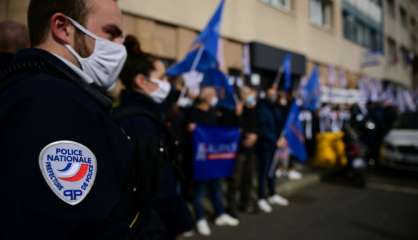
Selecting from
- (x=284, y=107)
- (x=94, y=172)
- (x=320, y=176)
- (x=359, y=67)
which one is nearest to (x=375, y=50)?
(x=359, y=67)

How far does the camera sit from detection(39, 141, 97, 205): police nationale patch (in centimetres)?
89

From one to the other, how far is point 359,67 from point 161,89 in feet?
67.0

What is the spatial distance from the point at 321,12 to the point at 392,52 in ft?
46.4

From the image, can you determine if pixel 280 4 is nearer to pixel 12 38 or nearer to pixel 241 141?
pixel 241 141

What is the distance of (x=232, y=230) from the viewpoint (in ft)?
16.9

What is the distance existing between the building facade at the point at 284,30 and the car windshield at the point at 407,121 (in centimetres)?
403

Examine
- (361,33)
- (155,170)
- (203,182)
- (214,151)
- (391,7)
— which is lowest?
(203,182)

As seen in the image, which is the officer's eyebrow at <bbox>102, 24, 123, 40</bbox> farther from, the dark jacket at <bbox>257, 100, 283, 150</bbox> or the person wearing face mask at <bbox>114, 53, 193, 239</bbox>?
the dark jacket at <bbox>257, 100, 283, 150</bbox>

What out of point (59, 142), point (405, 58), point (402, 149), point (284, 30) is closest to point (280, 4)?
point (284, 30)

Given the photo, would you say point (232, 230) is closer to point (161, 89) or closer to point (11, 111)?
point (161, 89)

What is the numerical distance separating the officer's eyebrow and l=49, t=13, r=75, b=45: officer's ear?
0.15 metres

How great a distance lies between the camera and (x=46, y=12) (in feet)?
3.87

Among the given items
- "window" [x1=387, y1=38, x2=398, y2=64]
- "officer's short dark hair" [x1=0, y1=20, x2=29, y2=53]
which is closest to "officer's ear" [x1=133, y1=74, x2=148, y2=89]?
"officer's short dark hair" [x1=0, y1=20, x2=29, y2=53]

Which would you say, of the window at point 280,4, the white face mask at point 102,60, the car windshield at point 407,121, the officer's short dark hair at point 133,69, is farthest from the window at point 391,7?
the white face mask at point 102,60
